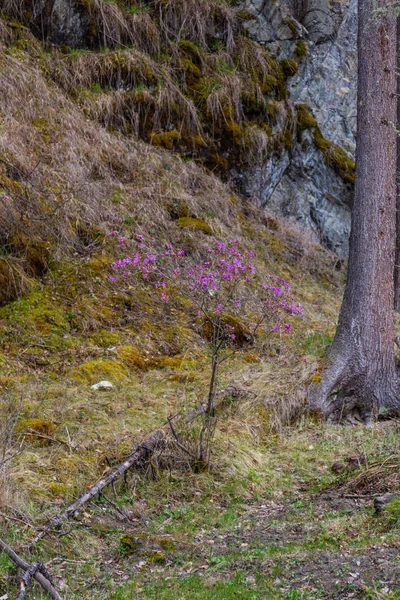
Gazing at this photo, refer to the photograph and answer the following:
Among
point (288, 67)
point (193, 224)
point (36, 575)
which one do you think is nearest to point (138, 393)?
point (36, 575)

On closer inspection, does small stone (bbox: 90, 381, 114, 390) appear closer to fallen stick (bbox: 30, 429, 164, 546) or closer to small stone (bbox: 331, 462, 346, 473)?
fallen stick (bbox: 30, 429, 164, 546)

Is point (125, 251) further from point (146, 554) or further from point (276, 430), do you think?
point (146, 554)

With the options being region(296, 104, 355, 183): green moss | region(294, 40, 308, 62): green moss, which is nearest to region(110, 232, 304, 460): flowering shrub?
region(296, 104, 355, 183): green moss

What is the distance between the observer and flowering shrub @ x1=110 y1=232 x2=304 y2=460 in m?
7.68

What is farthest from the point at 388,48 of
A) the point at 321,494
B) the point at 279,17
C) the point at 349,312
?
the point at 279,17

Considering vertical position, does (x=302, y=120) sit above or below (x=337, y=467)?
above

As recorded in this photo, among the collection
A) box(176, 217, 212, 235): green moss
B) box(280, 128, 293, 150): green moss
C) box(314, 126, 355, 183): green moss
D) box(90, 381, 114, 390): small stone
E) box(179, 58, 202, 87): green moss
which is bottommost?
box(90, 381, 114, 390): small stone

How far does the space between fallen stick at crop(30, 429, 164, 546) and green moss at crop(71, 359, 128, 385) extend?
4.99ft

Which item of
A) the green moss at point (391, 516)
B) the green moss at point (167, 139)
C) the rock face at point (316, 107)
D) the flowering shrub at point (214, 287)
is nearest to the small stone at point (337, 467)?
the green moss at point (391, 516)

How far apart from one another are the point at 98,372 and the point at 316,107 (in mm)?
10371

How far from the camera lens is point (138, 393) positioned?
6047mm

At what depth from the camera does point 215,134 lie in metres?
11.9

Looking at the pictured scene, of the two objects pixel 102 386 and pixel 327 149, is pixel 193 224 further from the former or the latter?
pixel 327 149

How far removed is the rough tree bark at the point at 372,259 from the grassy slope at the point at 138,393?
0.48 metres
